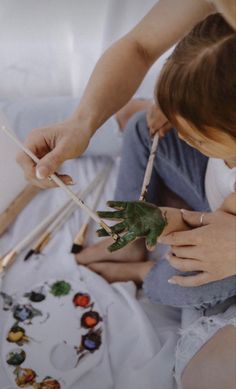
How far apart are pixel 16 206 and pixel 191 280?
331 mm

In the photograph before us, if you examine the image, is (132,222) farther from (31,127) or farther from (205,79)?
(31,127)

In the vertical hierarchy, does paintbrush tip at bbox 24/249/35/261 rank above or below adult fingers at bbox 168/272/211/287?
above

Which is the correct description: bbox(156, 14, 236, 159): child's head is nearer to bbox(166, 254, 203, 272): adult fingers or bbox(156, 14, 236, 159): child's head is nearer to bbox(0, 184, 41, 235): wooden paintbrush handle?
bbox(166, 254, 203, 272): adult fingers

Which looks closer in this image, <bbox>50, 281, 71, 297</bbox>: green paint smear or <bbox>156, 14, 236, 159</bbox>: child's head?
<bbox>156, 14, 236, 159</bbox>: child's head

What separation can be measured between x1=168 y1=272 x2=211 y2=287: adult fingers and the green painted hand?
0.11 meters

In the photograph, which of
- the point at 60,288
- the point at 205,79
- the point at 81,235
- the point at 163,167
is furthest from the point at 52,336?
the point at 205,79

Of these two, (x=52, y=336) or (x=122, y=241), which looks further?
(x=52, y=336)

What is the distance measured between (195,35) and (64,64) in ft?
1.32

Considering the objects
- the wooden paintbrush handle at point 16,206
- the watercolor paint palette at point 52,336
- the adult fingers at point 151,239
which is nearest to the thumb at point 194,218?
the adult fingers at point 151,239

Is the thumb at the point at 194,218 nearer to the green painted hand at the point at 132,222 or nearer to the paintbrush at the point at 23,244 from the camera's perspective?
the green painted hand at the point at 132,222

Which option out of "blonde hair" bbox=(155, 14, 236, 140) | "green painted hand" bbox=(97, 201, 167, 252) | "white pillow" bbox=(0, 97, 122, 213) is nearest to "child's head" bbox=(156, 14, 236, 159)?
"blonde hair" bbox=(155, 14, 236, 140)

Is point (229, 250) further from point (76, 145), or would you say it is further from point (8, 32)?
point (8, 32)

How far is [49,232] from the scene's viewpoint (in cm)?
77

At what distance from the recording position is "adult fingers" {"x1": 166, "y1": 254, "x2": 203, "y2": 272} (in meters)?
0.58
